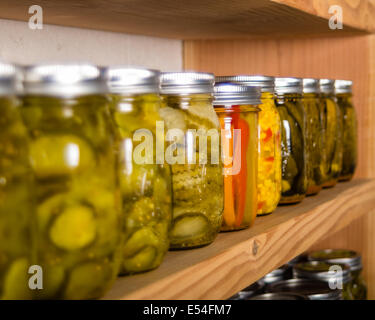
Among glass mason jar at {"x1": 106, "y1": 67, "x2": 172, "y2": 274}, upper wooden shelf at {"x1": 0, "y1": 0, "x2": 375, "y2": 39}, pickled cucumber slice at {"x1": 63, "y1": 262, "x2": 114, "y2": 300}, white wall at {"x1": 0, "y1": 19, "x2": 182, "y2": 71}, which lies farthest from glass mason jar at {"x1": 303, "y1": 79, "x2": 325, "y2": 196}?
pickled cucumber slice at {"x1": 63, "y1": 262, "x2": 114, "y2": 300}

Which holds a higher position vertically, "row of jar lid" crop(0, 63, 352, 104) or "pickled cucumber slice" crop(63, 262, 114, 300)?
"row of jar lid" crop(0, 63, 352, 104)

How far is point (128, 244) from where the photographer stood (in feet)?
1.94

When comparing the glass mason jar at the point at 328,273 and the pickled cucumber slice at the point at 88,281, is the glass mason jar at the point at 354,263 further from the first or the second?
the pickled cucumber slice at the point at 88,281

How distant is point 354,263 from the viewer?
1366 millimetres

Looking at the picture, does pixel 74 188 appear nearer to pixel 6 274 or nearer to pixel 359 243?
pixel 6 274

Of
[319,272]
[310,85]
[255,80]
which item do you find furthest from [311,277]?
[255,80]

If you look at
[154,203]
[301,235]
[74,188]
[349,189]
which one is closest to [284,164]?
[301,235]

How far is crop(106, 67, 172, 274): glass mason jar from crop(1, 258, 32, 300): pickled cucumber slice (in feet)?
0.42

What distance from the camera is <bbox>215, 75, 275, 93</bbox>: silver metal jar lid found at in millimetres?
843

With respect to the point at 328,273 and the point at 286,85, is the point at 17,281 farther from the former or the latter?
the point at 328,273

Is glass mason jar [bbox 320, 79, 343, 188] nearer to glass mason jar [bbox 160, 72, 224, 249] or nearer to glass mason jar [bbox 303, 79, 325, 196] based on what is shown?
glass mason jar [bbox 303, 79, 325, 196]

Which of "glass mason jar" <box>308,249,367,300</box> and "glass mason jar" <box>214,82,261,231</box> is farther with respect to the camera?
"glass mason jar" <box>308,249,367,300</box>

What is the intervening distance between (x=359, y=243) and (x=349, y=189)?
1.18 ft
